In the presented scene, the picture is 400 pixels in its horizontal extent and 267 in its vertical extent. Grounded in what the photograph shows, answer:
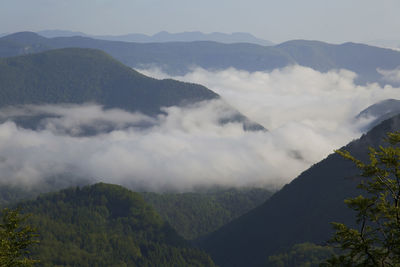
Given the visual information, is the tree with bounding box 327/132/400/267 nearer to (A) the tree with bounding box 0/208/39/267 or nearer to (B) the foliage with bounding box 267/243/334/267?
(A) the tree with bounding box 0/208/39/267

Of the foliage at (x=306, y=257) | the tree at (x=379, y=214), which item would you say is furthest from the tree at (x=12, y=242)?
the foliage at (x=306, y=257)

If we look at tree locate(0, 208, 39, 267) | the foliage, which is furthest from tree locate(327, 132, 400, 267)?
the foliage

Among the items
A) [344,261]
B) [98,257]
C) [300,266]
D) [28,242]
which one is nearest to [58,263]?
[98,257]

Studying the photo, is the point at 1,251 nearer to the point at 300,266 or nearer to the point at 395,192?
the point at 395,192

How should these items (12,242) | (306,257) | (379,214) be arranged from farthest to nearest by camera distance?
(306,257), (12,242), (379,214)

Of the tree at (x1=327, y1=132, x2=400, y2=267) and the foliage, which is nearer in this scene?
the tree at (x1=327, y1=132, x2=400, y2=267)

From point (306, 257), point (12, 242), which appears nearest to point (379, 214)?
point (12, 242)

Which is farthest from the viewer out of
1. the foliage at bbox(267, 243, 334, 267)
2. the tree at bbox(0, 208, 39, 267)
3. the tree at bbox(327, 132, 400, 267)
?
the foliage at bbox(267, 243, 334, 267)

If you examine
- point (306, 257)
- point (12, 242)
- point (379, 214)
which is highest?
point (379, 214)

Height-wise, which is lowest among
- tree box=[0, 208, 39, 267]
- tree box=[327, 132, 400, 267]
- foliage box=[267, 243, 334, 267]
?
foliage box=[267, 243, 334, 267]

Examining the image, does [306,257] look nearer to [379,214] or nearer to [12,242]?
[12,242]

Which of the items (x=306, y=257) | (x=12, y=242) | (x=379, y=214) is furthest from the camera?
(x=306, y=257)

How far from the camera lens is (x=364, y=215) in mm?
31688

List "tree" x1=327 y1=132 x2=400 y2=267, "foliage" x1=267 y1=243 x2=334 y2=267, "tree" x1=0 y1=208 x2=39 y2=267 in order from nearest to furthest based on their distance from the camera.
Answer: "tree" x1=327 y1=132 x2=400 y2=267 → "tree" x1=0 y1=208 x2=39 y2=267 → "foliage" x1=267 y1=243 x2=334 y2=267
